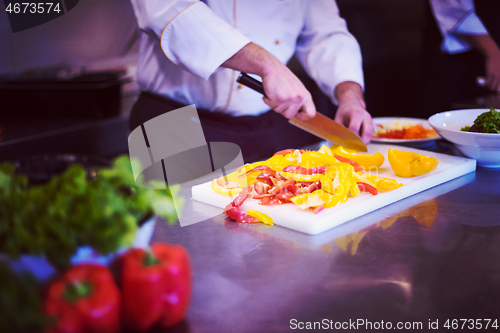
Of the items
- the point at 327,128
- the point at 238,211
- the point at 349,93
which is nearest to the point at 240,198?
the point at 238,211

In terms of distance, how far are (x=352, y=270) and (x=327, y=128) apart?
2.43 ft

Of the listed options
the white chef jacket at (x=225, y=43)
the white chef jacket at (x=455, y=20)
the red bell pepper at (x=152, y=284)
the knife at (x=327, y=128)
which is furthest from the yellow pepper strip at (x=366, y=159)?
the white chef jacket at (x=455, y=20)

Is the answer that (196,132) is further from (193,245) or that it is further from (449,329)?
(449,329)

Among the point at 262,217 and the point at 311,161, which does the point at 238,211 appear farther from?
the point at 311,161

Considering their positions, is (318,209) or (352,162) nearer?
(318,209)

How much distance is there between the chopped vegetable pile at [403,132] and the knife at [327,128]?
0.24 m

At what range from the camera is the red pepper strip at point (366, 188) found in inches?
39.4

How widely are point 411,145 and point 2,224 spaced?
134 centimetres

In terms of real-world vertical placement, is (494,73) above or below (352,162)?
below

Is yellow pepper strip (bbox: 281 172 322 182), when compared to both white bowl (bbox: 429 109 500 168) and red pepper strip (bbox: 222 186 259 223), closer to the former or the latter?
red pepper strip (bbox: 222 186 259 223)

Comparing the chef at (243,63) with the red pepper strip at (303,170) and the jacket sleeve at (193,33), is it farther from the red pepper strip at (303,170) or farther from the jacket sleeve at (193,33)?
the red pepper strip at (303,170)

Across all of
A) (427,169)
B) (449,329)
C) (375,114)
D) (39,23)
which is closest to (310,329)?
(449,329)

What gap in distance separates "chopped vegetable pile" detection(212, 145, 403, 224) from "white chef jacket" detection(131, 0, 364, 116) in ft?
1.34

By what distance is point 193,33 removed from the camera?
1302 mm
